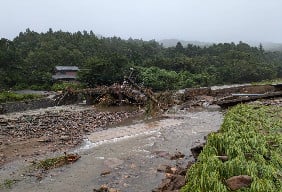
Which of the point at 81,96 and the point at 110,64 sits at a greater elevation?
the point at 110,64

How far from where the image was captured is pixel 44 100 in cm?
4722

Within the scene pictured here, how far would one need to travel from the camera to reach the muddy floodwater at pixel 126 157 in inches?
569

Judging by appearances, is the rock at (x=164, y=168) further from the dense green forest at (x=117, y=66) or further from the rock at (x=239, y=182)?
the dense green forest at (x=117, y=66)

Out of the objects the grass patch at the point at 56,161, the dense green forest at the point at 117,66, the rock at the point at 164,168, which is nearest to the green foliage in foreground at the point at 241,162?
the rock at the point at 164,168

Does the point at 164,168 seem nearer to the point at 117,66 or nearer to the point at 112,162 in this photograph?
the point at 112,162

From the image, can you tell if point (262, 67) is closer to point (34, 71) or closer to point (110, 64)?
point (110, 64)

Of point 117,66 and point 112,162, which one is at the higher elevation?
point 117,66

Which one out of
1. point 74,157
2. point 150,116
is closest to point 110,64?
point 150,116

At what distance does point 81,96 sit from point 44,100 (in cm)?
725

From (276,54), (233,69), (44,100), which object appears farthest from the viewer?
(276,54)

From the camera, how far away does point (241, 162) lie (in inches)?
405

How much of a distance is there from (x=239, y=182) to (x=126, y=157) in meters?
9.73

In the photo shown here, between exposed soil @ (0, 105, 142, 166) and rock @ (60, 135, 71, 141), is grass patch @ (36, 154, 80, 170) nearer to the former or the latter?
exposed soil @ (0, 105, 142, 166)

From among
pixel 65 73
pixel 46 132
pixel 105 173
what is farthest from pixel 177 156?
pixel 65 73
